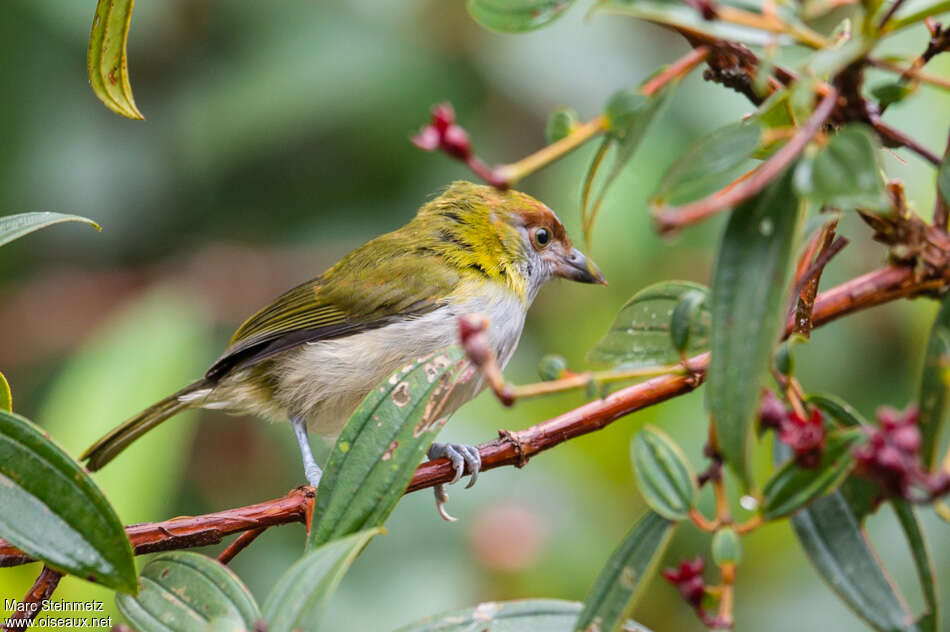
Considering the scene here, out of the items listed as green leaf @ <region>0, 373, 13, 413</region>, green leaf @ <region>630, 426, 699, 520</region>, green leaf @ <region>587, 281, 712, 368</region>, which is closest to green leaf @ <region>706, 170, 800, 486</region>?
green leaf @ <region>630, 426, 699, 520</region>

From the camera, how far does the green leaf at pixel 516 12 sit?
1.21m

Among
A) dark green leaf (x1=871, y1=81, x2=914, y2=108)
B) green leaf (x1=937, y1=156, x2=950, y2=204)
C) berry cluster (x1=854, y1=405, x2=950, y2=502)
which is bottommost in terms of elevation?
berry cluster (x1=854, y1=405, x2=950, y2=502)

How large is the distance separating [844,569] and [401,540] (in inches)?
100

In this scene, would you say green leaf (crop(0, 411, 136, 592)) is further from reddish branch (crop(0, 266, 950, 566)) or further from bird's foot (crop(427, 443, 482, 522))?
bird's foot (crop(427, 443, 482, 522))

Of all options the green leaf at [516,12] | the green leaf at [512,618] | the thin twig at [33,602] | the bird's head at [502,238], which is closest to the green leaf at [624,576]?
the green leaf at [512,618]

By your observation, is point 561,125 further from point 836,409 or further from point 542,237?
point 542,237

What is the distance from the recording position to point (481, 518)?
3520mm

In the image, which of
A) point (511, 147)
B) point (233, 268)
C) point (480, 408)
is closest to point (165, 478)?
point (480, 408)

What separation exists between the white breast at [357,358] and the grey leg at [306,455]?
0.08 ft

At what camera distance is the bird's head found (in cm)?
309

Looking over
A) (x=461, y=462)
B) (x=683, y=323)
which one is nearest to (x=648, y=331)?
(x=683, y=323)

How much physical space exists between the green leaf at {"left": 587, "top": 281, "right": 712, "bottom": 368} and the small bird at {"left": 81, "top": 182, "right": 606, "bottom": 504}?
1.24 meters

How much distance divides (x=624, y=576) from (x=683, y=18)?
0.65m

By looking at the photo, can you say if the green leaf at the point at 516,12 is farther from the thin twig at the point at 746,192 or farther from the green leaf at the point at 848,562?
the green leaf at the point at 848,562
